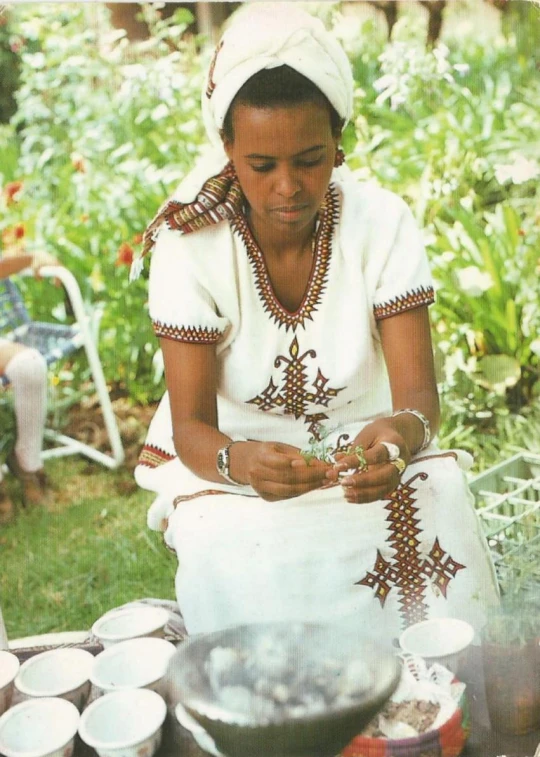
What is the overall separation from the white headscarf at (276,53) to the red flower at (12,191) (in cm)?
40

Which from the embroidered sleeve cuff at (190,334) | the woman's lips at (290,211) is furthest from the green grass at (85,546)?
the woman's lips at (290,211)

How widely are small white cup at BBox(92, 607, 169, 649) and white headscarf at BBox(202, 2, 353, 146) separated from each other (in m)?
0.88

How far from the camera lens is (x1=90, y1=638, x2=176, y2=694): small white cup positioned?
4.75 ft

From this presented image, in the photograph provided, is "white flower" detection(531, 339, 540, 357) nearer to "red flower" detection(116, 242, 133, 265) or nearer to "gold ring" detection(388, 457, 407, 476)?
"gold ring" detection(388, 457, 407, 476)

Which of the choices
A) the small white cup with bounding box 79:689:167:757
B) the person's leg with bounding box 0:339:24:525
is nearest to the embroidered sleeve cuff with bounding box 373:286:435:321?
the person's leg with bounding box 0:339:24:525

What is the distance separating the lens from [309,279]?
1.73 m

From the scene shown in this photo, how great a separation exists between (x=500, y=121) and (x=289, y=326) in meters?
0.55

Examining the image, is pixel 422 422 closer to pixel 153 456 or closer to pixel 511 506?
pixel 511 506

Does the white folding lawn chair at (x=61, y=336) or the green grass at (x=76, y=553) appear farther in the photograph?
the green grass at (x=76, y=553)

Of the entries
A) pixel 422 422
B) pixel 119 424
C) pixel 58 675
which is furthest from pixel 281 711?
pixel 119 424

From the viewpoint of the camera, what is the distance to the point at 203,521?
1.69 metres

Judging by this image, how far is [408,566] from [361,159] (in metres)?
0.78

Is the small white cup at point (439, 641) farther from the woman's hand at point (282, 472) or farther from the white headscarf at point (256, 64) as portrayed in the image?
the white headscarf at point (256, 64)

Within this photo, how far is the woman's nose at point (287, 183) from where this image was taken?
158 centimetres
